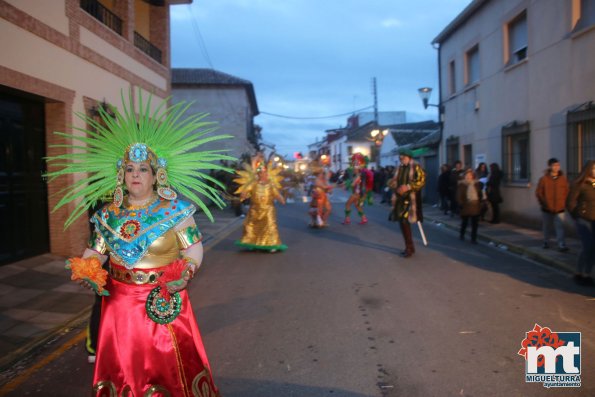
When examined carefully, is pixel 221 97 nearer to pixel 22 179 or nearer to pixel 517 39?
pixel 517 39

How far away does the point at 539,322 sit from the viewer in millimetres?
5320

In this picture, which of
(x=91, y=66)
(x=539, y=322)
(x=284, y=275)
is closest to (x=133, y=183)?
(x=539, y=322)

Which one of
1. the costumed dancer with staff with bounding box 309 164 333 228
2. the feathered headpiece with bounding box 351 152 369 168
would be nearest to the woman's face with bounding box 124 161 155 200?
the costumed dancer with staff with bounding box 309 164 333 228

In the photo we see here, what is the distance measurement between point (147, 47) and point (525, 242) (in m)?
11.3

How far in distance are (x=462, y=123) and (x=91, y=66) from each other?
42.2 ft

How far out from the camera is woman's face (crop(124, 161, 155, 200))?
10.5ft

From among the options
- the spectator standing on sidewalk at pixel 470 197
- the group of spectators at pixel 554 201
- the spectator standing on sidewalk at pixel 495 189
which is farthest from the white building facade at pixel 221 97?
the spectator standing on sidewalk at pixel 470 197

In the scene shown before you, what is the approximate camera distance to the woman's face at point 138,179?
3.20 m

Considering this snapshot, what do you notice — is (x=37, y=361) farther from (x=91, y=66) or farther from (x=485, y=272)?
(x=91, y=66)

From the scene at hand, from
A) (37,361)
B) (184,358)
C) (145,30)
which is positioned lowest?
(37,361)

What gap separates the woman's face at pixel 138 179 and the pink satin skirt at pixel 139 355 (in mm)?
587

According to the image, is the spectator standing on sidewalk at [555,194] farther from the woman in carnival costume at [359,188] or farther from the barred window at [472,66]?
the barred window at [472,66]

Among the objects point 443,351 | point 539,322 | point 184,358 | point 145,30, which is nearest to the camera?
point 184,358

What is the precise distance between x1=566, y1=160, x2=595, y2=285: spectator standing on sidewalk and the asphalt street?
323mm
